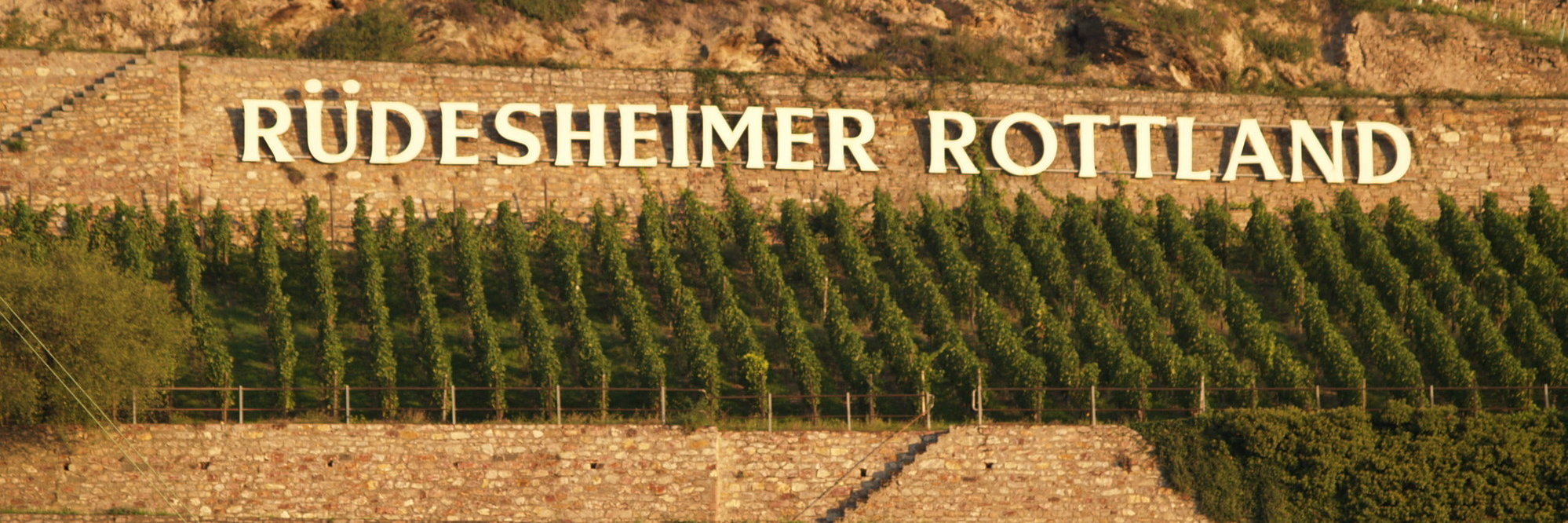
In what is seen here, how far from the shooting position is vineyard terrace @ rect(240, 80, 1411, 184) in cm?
3122

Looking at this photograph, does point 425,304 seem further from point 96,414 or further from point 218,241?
point 96,414

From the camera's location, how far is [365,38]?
33188 mm

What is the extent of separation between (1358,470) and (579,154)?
12543 mm

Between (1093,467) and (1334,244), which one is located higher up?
(1334,244)

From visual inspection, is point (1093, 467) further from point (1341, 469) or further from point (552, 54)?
point (552, 54)

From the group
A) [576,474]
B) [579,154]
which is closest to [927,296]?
[579,154]

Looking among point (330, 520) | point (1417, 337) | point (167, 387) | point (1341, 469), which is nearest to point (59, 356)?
point (167, 387)

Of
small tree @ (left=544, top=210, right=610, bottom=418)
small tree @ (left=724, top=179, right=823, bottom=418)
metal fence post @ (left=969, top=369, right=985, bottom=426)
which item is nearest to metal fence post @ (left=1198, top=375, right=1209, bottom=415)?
metal fence post @ (left=969, top=369, right=985, bottom=426)

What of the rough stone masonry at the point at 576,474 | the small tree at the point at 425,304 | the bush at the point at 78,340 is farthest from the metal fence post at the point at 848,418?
the bush at the point at 78,340

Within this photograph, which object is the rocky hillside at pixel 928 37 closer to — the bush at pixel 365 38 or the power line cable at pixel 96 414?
the bush at pixel 365 38

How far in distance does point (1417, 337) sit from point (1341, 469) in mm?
4082

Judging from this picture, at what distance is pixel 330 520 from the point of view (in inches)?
951

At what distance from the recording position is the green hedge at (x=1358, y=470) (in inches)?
972

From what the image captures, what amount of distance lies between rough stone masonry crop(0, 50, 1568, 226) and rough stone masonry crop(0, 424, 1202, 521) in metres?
7.12
